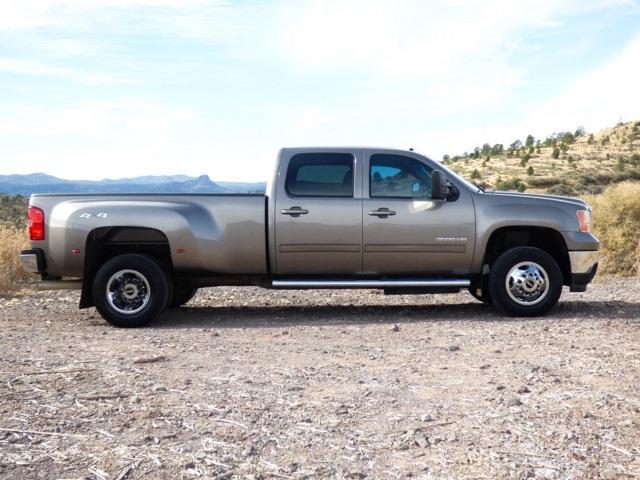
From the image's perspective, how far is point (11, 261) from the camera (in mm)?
12945

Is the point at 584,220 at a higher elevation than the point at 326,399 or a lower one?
higher

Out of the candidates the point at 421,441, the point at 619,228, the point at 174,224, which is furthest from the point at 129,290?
the point at 619,228

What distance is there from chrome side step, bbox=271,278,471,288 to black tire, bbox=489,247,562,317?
1.26 ft

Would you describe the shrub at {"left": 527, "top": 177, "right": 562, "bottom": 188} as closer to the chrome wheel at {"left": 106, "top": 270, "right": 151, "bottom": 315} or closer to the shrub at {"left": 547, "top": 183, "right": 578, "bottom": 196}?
the shrub at {"left": 547, "top": 183, "right": 578, "bottom": 196}

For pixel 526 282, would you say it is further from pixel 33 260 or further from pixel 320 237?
pixel 33 260

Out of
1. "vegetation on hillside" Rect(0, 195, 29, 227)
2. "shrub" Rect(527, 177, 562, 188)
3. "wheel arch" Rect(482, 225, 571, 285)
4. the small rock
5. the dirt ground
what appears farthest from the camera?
"shrub" Rect(527, 177, 562, 188)

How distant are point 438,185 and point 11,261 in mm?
8014

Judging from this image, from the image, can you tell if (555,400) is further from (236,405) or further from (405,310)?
(405,310)

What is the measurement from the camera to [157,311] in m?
8.55

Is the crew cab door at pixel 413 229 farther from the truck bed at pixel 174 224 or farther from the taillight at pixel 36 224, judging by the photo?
the taillight at pixel 36 224

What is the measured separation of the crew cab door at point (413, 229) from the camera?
871 centimetres

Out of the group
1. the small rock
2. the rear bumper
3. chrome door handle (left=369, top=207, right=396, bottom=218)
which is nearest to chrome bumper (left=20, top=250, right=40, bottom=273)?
the rear bumper

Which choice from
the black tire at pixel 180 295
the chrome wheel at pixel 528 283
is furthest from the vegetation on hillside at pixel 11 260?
the chrome wheel at pixel 528 283

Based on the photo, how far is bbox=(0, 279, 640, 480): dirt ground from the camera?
159 inches
